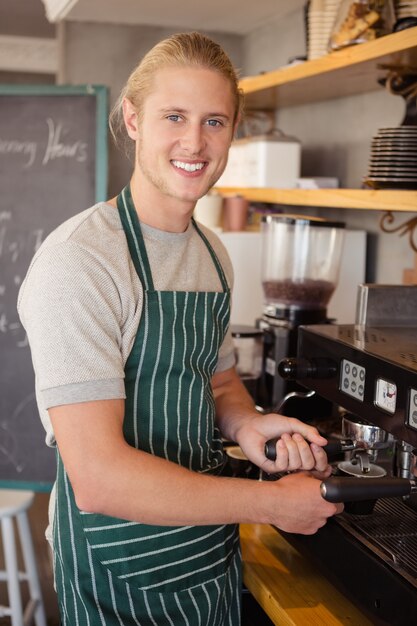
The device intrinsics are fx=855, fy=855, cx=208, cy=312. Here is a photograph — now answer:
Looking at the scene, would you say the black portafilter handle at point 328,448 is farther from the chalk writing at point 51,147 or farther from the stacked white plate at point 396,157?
the chalk writing at point 51,147

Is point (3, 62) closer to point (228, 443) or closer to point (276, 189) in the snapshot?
point (276, 189)

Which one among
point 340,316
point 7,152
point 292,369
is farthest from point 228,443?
point 7,152

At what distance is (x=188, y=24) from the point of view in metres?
3.46

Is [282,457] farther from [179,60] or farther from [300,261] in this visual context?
[300,261]

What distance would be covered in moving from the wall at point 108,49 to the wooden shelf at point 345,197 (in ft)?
3.89

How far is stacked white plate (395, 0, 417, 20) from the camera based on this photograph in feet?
6.10

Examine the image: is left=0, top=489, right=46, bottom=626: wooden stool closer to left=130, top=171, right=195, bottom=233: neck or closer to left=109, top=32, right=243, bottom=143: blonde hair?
left=130, top=171, right=195, bottom=233: neck

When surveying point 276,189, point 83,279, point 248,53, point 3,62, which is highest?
point 3,62

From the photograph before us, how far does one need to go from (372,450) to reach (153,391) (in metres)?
0.38

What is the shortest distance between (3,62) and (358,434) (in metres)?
7.93

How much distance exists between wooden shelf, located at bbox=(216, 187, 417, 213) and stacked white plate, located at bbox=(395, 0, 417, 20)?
1.29 feet

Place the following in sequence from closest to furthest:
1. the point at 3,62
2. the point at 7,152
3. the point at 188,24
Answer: the point at 7,152 < the point at 188,24 < the point at 3,62

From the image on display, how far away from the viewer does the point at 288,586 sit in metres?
1.41

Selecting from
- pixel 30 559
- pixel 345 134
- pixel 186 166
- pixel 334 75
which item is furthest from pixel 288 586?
pixel 345 134
